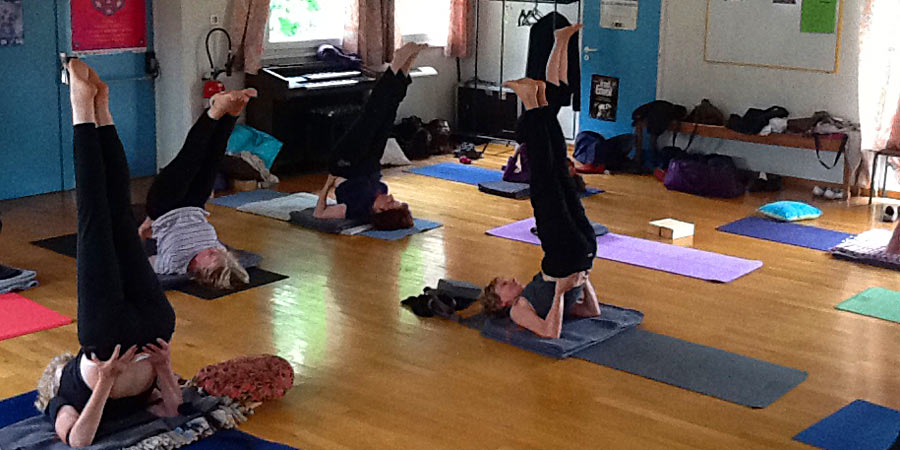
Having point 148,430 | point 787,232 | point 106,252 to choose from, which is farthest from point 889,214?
Answer: point 106,252

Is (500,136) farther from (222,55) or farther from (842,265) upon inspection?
(842,265)

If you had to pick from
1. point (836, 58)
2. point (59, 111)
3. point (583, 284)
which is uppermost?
point (836, 58)

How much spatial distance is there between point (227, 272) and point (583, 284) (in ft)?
6.04

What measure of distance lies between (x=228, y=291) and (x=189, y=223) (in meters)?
0.41

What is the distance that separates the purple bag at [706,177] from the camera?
8.24 meters

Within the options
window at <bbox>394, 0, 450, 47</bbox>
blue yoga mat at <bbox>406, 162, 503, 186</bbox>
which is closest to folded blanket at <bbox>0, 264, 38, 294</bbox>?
blue yoga mat at <bbox>406, 162, 503, 186</bbox>

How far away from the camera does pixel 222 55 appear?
8.41m

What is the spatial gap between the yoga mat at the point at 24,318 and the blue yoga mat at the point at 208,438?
0.83 m

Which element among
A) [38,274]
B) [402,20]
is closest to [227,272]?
[38,274]

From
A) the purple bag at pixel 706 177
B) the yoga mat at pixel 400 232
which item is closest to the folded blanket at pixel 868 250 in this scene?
the purple bag at pixel 706 177

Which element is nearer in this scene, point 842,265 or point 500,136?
point 842,265

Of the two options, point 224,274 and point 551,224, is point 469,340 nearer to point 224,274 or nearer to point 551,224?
point 551,224

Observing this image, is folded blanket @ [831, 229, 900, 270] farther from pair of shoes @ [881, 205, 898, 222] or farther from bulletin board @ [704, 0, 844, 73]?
bulletin board @ [704, 0, 844, 73]

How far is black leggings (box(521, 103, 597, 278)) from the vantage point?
493 centimetres
